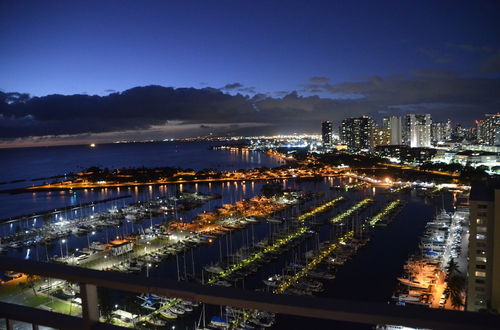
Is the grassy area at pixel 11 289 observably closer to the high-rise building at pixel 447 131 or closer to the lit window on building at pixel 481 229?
the lit window on building at pixel 481 229

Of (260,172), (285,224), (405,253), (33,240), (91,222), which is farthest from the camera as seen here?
(260,172)

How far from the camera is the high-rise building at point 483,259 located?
5.35 m

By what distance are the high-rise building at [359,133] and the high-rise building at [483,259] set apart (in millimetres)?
46292

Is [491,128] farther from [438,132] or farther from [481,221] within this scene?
[481,221]

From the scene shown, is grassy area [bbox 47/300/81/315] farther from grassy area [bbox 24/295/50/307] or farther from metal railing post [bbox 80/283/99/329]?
→ metal railing post [bbox 80/283/99/329]

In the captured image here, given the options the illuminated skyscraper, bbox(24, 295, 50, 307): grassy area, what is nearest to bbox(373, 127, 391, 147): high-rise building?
the illuminated skyscraper

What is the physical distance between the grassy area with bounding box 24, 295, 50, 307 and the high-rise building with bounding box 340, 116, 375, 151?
48272 millimetres

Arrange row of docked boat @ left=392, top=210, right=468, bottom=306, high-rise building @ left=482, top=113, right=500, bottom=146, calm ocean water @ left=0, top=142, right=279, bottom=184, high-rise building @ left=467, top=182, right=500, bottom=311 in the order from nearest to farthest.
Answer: high-rise building @ left=467, top=182, right=500, bottom=311, row of docked boat @ left=392, top=210, right=468, bottom=306, calm ocean water @ left=0, top=142, right=279, bottom=184, high-rise building @ left=482, top=113, right=500, bottom=146

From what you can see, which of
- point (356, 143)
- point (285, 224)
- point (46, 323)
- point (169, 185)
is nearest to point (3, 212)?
point (169, 185)

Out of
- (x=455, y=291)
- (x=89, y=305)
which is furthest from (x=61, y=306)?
(x=455, y=291)

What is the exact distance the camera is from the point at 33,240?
35.4ft

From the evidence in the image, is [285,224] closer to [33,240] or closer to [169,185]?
[33,240]

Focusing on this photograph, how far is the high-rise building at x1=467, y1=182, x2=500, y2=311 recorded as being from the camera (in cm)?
535

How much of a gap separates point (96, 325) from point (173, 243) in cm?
942
